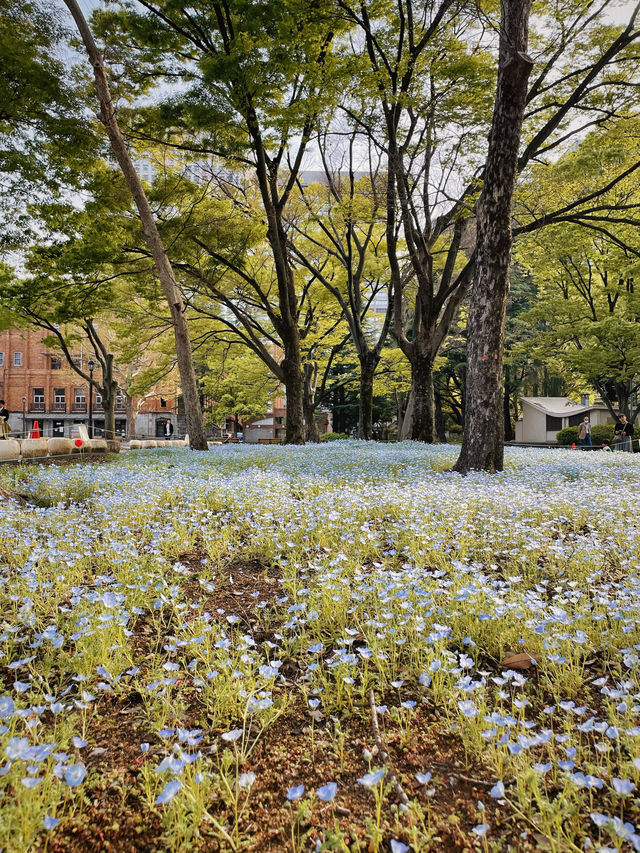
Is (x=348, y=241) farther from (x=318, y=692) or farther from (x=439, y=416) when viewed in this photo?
(x=439, y=416)

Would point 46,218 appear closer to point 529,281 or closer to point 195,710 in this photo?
point 195,710

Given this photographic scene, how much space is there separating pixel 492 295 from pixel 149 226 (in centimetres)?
795

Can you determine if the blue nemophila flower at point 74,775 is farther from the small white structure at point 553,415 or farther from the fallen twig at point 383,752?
the small white structure at point 553,415

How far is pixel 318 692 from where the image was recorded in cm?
204

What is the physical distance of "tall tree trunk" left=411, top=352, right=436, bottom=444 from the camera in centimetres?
1500

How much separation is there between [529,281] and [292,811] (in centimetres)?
3855

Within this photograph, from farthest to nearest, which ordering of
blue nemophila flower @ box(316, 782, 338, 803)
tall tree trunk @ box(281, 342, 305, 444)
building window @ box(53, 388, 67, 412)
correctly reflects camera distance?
building window @ box(53, 388, 67, 412)
tall tree trunk @ box(281, 342, 305, 444)
blue nemophila flower @ box(316, 782, 338, 803)

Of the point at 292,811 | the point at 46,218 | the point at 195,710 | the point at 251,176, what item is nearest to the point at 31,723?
the point at 195,710

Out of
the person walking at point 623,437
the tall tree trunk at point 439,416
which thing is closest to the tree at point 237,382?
the tall tree trunk at point 439,416

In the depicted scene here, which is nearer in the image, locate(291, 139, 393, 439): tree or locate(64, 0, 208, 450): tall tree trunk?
locate(64, 0, 208, 450): tall tree trunk

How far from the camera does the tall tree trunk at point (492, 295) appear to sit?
765cm

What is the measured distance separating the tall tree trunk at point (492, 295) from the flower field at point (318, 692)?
144 inches

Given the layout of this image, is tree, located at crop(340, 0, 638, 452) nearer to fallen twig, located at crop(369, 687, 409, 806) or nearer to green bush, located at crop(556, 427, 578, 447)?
fallen twig, located at crop(369, 687, 409, 806)

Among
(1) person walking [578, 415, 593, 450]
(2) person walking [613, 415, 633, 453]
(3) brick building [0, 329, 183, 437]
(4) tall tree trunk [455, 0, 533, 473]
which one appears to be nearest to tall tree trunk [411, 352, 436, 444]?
(4) tall tree trunk [455, 0, 533, 473]
